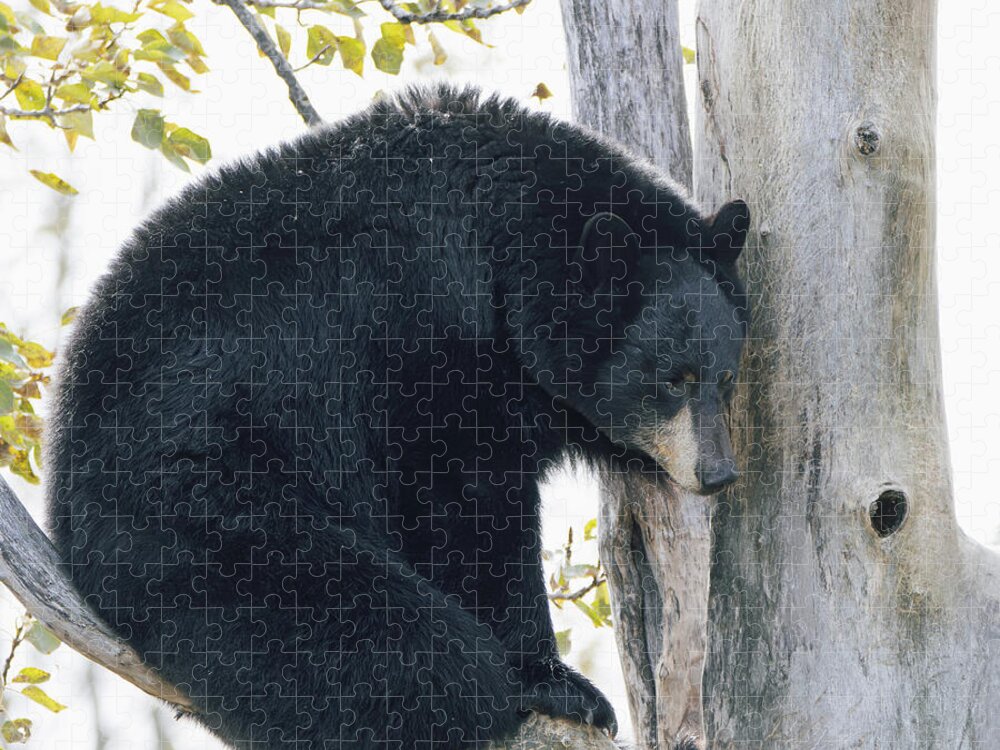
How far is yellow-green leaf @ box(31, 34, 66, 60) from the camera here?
460 centimetres

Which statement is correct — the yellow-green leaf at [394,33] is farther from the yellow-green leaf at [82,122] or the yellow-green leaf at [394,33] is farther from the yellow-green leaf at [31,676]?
the yellow-green leaf at [31,676]

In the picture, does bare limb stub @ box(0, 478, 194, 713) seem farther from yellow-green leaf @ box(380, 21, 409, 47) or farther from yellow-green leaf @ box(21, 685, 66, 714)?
yellow-green leaf @ box(380, 21, 409, 47)

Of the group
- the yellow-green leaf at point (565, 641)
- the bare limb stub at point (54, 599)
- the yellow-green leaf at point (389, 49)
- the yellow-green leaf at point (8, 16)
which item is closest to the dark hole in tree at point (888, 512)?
the bare limb stub at point (54, 599)

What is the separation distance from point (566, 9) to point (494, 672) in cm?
287

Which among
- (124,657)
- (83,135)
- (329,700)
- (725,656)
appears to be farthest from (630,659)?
(83,135)

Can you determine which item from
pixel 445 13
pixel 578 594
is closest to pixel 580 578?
pixel 578 594

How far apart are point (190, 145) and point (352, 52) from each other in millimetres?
862

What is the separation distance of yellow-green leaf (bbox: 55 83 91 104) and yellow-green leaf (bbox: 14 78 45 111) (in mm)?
192

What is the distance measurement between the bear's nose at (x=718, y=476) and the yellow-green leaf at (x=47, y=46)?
3184 millimetres

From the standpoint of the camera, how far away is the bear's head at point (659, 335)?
4.02 meters

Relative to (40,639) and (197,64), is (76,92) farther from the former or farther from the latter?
(40,639)

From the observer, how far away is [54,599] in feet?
11.7

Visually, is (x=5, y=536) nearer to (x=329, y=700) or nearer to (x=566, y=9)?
(x=329, y=700)

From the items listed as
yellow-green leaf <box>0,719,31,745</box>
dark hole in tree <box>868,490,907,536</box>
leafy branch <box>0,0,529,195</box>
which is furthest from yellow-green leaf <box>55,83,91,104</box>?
dark hole in tree <box>868,490,907,536</box>
